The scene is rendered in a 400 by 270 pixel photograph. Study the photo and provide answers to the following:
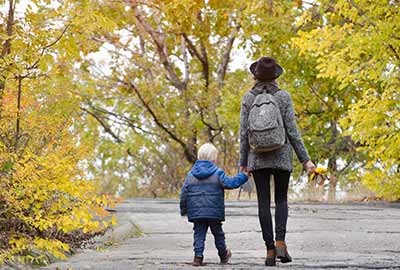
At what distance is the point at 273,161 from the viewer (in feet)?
24.4

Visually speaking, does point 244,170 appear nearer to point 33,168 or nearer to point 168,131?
point 33,168

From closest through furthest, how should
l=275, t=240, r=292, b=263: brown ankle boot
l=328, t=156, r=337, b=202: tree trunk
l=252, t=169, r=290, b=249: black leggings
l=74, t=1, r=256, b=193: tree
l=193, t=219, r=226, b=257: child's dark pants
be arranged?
l=275, t=240, r=292, b=263: brown ankle boot → l=252, t=169, r=290, b=249: black leggings → l=193, t=219, r=226, b=257: child's dark pants → l=328, t=156, r=337, b=202: tree trunk → l=74, t=1, r=256, b=193: tree

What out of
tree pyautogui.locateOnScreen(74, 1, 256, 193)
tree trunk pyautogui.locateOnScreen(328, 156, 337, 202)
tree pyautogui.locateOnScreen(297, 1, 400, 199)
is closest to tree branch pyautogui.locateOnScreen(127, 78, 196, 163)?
tree pyautogui.locateOnScreen(74, 1, 256, 193)

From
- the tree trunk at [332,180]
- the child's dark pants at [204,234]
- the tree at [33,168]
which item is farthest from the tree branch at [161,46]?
the child's dark pants at [204,234]

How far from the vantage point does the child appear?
7.58 meters

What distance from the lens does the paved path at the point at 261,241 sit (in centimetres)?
766

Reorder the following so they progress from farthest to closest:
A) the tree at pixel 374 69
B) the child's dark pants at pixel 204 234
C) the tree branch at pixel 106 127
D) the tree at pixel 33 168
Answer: the tree branch at pixel 106 127, the tree at pixel 374 69, the child's dark pants at pixel 204 234, the tree at pixel 33 168

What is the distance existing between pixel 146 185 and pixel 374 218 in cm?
1382

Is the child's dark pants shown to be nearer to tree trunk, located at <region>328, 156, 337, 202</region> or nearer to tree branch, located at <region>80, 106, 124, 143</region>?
tree trunk, located at <region>328, 156, 337, 202</region>

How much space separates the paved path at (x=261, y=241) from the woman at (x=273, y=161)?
299 mm

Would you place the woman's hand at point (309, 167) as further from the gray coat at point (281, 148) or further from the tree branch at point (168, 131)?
the tree branch at point (168, 131)

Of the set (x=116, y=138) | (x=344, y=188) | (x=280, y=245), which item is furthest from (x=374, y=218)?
(x=116, y=138)

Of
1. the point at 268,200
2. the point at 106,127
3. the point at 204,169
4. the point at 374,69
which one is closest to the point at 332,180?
the point at 374,69

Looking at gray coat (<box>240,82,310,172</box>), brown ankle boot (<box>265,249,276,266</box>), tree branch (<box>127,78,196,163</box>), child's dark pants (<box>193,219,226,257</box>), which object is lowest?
brown ankle boot (<box>265,249,276,266</box>)
